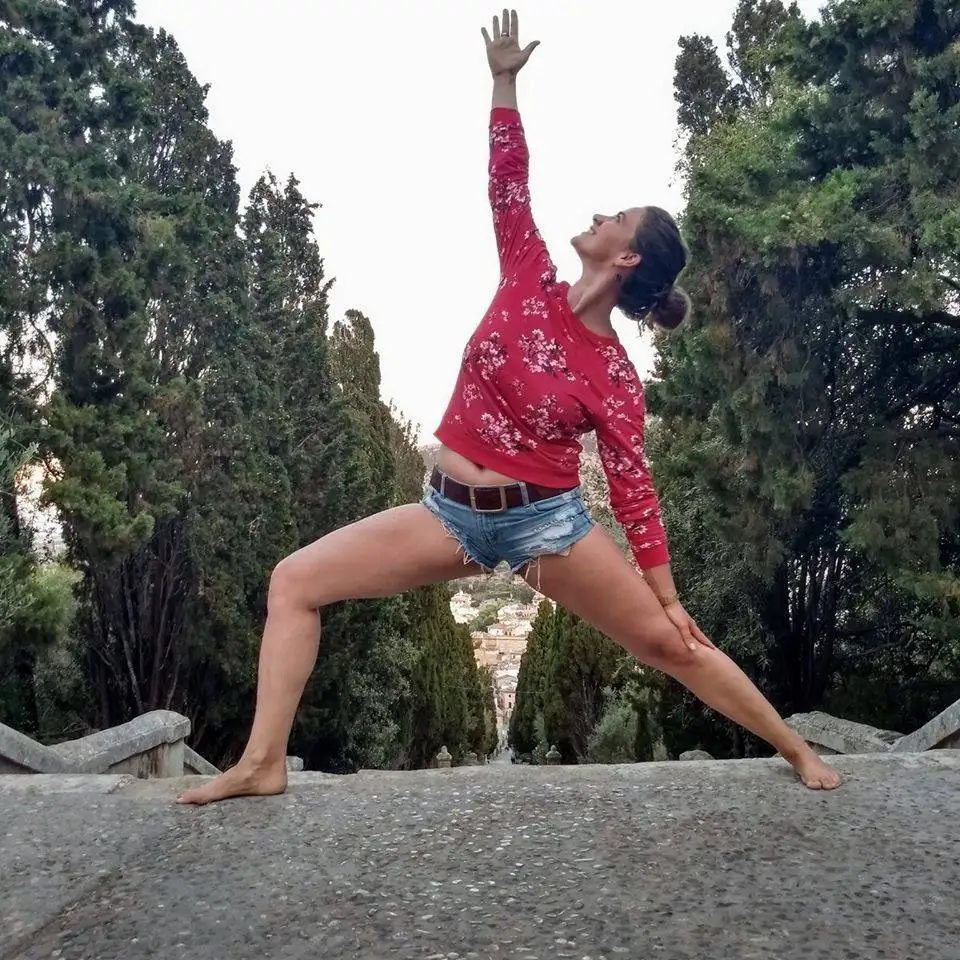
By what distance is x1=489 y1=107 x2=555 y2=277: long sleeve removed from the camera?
3014mm

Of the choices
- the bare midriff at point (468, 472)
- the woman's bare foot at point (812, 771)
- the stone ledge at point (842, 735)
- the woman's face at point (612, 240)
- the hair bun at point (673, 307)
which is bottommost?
the stone ledge at point (842, 735)

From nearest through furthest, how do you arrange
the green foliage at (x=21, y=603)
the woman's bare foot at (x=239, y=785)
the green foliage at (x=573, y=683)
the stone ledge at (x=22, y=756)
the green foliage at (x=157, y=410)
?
the woman's bare foot at (x=239, y=785), the stone ledge at (x=22, y=756), the green foliage at (x=21, y=603), the green foliage at (x=157, y=410), the green foliage at (x=573, y=683)

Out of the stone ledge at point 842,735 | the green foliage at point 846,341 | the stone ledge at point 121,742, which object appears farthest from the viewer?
the green foliage at point 846,341

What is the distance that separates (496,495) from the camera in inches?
110

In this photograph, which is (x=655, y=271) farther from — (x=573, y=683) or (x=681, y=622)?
(x=573, y=683)

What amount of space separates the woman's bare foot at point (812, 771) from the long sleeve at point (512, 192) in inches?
73.7

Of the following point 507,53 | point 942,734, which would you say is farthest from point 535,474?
point 942,734

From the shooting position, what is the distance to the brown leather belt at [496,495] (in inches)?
110

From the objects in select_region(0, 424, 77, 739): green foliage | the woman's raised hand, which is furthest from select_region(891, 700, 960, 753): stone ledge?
select_region(0, 424, 77, 739): green foliage

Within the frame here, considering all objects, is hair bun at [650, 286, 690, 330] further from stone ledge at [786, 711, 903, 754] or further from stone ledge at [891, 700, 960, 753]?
stone ledge at [786, 711, 903, 754]

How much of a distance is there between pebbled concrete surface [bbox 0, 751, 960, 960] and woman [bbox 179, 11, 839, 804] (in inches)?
16.3

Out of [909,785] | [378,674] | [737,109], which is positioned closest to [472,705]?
[378,674]

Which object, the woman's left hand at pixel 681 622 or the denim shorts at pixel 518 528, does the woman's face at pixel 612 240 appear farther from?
the woman's left hand at pixel 681 622

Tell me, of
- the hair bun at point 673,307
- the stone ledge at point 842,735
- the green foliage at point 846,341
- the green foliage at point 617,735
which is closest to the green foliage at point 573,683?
the green foliage at point 617,735
